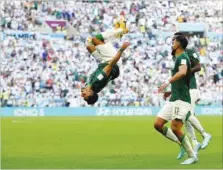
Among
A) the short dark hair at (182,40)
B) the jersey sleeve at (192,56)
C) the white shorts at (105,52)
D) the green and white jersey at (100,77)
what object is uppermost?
the short dark hair at (182,40)

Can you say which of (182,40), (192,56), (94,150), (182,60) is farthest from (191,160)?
(94,150)

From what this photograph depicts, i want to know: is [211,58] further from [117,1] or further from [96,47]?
[96,47]

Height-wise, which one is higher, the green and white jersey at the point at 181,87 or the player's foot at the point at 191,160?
the green and white jersey at the point at 181,87

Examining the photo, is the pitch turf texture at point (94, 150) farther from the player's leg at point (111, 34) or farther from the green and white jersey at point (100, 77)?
the player's leg at point (111, 34)

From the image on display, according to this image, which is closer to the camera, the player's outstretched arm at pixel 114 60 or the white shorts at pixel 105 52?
the player's outstretched arm at pixel 114 60

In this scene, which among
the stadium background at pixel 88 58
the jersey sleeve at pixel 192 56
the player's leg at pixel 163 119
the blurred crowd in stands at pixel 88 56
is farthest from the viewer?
the blurred crowd in stands at pixel 88 56

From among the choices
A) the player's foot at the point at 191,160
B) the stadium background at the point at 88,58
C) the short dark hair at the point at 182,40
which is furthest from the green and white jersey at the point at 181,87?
the stadium background at the point at 88,58

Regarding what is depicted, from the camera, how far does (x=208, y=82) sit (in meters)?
53.8

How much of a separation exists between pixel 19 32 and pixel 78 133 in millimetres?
23818

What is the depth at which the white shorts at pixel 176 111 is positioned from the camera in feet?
55.1

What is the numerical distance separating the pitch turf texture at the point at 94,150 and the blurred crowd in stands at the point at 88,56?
59.8ft

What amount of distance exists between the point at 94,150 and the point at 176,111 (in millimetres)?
4902

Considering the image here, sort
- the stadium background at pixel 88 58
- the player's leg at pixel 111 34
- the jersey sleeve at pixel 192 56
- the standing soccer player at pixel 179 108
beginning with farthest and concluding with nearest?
the stadium background at pixel 88 58 < the jersey sleeve at pixel 192 56 < the standing soccer player at pixel 179 108 < the player's leg at pixel 111 34

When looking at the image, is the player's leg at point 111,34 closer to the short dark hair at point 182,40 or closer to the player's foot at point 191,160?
the short dark hair at point 182,40
